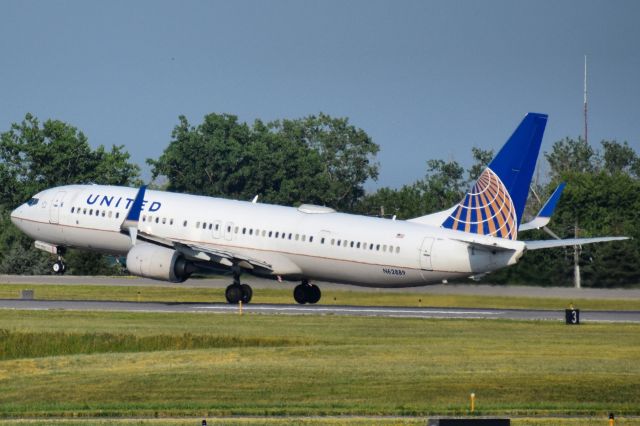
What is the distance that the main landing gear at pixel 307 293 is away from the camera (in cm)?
6650

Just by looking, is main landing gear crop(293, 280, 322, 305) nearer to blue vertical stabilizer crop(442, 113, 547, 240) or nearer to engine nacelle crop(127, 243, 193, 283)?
engine nacelle crop(127, 243, 193, 283)

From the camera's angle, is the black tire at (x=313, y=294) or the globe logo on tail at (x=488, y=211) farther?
the black tire at (x=313, y=294)

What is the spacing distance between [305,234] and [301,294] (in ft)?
13.4

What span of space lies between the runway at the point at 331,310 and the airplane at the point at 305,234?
1403 millimetres

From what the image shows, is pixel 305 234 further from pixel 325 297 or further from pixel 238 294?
pixel 325 297

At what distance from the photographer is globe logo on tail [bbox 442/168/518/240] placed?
196ft

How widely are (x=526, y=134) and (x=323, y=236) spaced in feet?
33.5

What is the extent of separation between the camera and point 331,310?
61875 mm

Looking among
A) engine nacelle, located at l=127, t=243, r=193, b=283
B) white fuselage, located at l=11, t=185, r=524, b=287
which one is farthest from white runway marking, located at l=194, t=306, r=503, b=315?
engine nacelle, located at l=127, t=243, r=193, b=283

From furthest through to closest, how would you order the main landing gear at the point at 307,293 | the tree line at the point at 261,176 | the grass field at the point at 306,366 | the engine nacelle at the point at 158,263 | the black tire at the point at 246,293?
the tree line at the point at 261,176
the main landing gear at the point at 307,293
the black tire at the point at 246,293
the engine nacelle at the point at 158,263
the grass field at the point at 306,366

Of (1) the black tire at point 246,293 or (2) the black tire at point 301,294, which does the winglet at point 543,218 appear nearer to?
(2) the black tire at point 301,294

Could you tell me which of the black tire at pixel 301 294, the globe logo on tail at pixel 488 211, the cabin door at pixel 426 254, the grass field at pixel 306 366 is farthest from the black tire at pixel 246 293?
the globe logo on tail at pixel 488 211

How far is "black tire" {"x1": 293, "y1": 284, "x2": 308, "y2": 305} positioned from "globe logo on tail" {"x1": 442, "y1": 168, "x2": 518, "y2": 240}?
9160mm

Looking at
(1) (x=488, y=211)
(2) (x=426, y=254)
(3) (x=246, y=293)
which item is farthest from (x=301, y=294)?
(1) (x=488, y=211)
